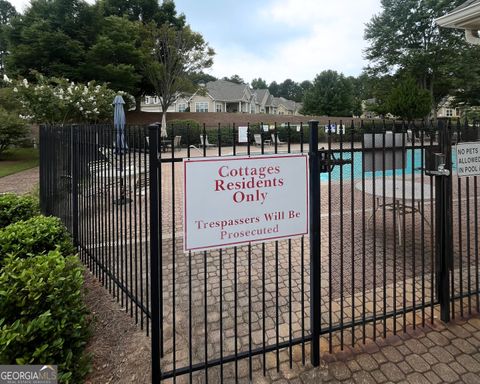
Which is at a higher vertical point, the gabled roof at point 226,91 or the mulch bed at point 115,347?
the gabled roof at point 226,91

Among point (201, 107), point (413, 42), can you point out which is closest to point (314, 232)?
point (413, 42)

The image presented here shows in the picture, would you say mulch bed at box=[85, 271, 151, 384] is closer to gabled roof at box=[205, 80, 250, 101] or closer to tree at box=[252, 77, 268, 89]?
gabled roof at box=[205, 80, 250, 101]

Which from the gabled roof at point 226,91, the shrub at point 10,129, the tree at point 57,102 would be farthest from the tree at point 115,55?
the gabled roof at point 226,91

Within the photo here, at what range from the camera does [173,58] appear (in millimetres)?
27422

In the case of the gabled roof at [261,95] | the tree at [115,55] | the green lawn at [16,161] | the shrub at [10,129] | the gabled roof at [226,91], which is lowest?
the green lawn at [16,161]

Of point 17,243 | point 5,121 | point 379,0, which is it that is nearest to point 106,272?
point 17,243

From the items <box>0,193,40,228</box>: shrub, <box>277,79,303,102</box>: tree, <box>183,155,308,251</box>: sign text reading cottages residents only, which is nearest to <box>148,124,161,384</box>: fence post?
<box>183,155,308,251</box>: sign text reading cottages residents only

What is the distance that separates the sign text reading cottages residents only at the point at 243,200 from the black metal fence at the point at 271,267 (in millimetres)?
122

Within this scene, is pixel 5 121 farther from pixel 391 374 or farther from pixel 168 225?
pixel 391 374

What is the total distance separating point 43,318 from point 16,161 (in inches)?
709

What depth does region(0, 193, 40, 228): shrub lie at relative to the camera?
444 centimetres

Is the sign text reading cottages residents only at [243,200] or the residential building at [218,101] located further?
the residential building at [218,101]

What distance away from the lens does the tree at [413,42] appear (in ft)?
102

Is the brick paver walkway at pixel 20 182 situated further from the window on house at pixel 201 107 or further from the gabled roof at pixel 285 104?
the gabled roof at pixel 285 104
